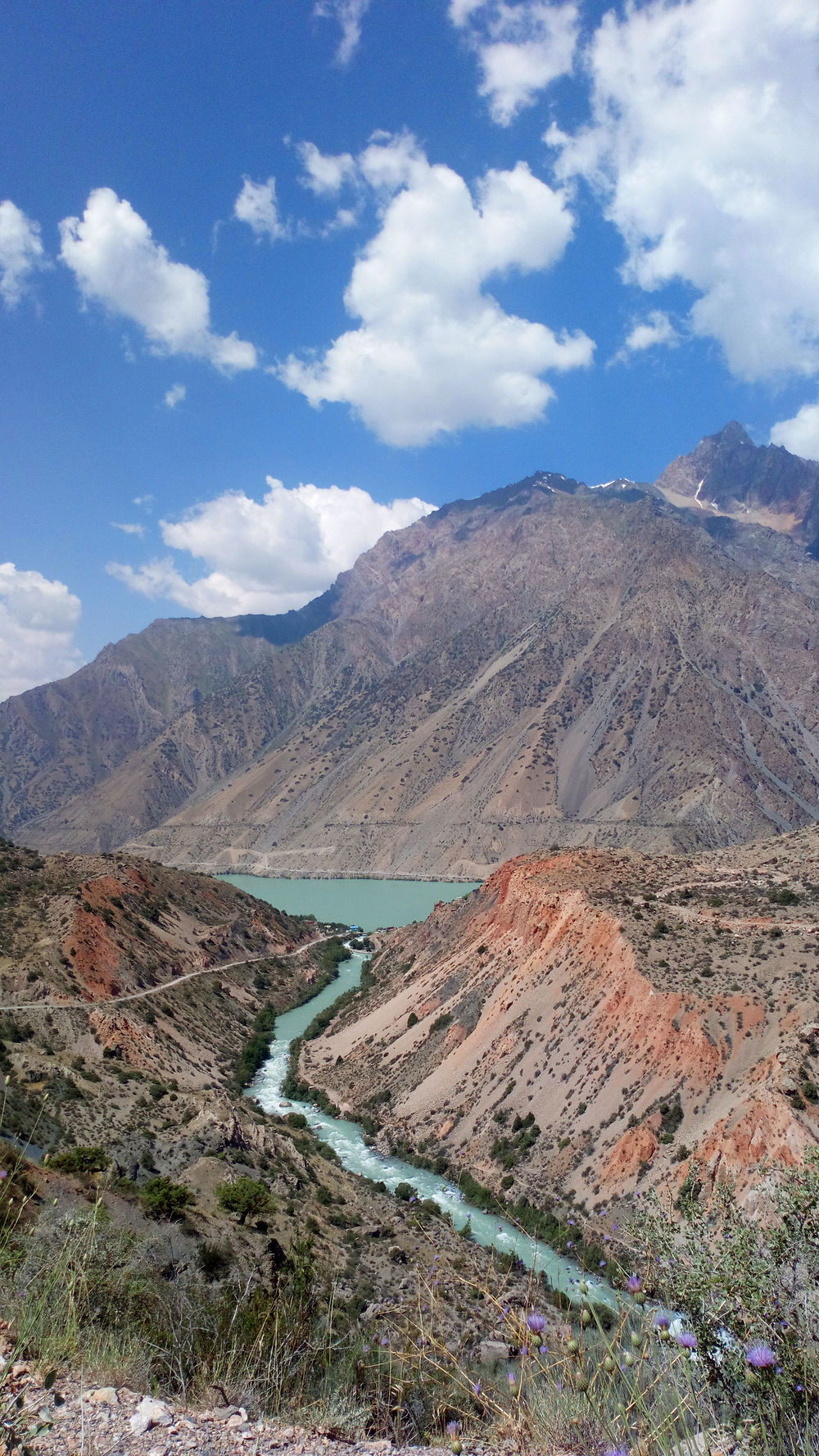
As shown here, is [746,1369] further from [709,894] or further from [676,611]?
[676,611]

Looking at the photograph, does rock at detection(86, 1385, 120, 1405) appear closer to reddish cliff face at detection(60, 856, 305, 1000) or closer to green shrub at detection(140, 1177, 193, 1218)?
green shrub at detection(140, 1177, 193, 1218)

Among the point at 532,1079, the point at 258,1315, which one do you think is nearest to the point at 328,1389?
the point at 258,1315

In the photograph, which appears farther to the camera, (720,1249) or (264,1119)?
(264,1119)

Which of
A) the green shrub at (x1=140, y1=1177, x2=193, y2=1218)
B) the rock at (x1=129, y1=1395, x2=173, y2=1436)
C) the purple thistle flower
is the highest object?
the purple thistle flower

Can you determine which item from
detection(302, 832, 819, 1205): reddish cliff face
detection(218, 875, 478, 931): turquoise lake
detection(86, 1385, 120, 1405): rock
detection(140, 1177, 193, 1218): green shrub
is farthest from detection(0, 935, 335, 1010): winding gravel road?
detection(86, 1385, 120, 1405): rock

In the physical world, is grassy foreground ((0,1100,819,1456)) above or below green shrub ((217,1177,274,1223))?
above

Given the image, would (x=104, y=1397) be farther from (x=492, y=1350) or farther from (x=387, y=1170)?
A: (x=387, y=1170)
